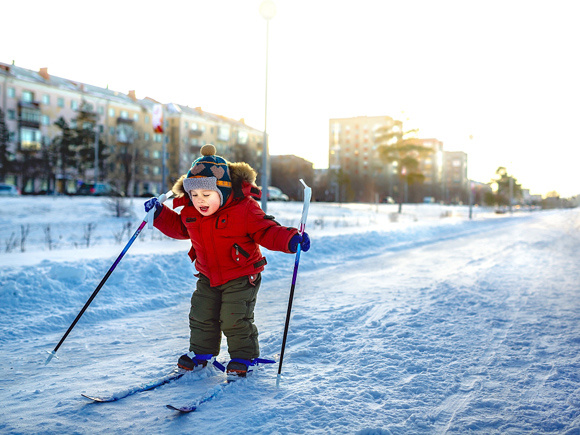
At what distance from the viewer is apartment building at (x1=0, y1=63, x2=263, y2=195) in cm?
4194

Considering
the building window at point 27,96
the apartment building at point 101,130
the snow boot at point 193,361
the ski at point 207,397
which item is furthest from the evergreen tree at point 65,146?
the ski at point 207,397

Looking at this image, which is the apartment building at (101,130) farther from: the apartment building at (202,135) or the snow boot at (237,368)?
the snow boot at (237,368)

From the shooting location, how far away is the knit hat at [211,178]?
9.27 feet

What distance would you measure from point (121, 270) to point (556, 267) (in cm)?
745

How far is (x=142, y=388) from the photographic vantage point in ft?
8.65

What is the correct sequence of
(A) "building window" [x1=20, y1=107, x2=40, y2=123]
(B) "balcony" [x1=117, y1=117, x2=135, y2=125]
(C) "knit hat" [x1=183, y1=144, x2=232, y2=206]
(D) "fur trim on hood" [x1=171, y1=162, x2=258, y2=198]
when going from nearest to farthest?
(C) "knit hat" [x1=183, y1=144, x2=232, y2=206], (D) "fur trim on hood" [x1=171, y1=162, x2=258, y2=198], (A) "building window" [x1=20, y1=107, x2=40, y2=123], (B) "balcony" [x1=117, y1=117, x2=135, y2=125]

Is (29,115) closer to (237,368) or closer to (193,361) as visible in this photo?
(193,361)

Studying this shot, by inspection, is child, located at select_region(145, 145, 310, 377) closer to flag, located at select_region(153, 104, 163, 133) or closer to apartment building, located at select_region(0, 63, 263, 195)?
flag, located at select_region(153, 104, 163, 133)

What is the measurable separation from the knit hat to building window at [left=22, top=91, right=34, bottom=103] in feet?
169

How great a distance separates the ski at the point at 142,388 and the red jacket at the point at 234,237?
623mm

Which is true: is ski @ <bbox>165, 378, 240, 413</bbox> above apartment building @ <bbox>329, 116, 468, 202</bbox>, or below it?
below

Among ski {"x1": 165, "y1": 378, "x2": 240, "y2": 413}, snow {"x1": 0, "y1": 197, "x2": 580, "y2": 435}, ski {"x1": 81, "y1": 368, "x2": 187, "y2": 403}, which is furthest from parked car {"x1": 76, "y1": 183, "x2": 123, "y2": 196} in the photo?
ski {"x1": 165, "y1": 378, "x2": 240, "y2": 413}

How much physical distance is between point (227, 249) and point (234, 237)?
0.09 metres

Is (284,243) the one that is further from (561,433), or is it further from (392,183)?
(392,183)
